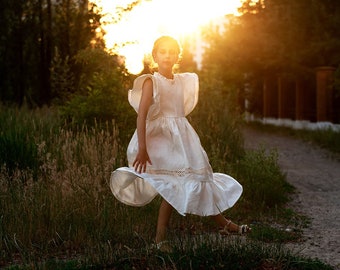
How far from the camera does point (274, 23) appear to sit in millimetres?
21422

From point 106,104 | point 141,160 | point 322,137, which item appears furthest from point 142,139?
point 322,137

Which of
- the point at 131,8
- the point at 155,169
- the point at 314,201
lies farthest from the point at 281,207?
the point at 131,8

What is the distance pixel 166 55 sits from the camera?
203 inches

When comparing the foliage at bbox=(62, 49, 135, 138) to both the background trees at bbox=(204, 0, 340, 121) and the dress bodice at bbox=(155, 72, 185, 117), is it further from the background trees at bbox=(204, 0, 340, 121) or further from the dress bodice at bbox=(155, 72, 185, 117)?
the background trees at bbox=(204, 0, 340, 121)

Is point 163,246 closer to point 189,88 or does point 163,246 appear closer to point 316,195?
point 189,88

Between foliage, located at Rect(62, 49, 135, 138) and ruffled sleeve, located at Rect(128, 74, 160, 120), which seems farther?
foliage, located at Rect(62, 49, 135, 138)

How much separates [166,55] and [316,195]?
4.35 metres

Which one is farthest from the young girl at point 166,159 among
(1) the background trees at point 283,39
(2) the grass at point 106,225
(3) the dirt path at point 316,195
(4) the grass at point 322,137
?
(1) the background trees at point 283,39

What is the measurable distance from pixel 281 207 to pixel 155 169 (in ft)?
9.67

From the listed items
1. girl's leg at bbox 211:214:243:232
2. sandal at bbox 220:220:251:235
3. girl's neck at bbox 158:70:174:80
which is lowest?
sandal at bbox 220:220:251:235


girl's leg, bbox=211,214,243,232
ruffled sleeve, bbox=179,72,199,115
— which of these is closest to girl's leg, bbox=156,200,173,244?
girl's leg, bbox=211,214,243,232

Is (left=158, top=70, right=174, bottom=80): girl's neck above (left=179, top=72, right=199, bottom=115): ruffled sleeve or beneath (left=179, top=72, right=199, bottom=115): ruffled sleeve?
above

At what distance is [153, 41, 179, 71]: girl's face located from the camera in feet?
16.8

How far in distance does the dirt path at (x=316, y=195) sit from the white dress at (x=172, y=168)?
0.80m
